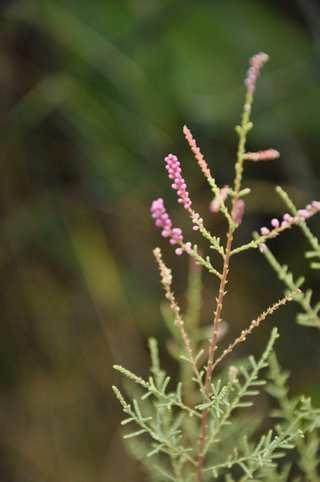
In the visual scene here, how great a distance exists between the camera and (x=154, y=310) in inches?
72.0

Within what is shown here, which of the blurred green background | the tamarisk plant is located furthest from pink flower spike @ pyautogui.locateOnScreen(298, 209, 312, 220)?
the blurred green background

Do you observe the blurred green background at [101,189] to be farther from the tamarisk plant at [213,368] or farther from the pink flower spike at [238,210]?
the pink flower spike at [238,210]

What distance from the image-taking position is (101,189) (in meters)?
1.80

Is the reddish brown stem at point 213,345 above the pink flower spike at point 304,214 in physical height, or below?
below

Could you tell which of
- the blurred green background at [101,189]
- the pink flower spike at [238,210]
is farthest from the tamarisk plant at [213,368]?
the blurred green background at [101,189]

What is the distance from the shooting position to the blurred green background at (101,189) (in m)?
1.77

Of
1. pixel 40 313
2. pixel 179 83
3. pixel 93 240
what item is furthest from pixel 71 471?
pixel 179 83

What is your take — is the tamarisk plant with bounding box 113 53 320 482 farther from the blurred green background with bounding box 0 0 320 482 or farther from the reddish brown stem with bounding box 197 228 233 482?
the blurred green background with bounding box 0 0 320 482

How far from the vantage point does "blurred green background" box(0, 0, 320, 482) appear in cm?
177

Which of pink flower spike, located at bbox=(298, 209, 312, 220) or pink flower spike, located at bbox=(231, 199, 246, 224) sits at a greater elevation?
pink flower spike, located at bbox=(231, 199, 246, 224)

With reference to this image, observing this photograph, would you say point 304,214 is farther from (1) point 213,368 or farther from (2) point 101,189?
(2) point 101,189

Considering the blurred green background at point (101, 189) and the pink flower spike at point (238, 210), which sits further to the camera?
the blurred green background at point (101, 189)

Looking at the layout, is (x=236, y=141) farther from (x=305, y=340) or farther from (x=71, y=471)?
(x=71, y=471)

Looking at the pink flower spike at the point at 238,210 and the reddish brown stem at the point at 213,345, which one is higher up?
the pink flower spike at the point at 238,210
